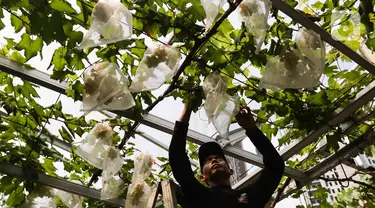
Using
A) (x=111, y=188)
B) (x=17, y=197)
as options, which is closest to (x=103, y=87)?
(x=111, y=188)

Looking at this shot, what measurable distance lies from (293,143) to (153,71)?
3.49 feet

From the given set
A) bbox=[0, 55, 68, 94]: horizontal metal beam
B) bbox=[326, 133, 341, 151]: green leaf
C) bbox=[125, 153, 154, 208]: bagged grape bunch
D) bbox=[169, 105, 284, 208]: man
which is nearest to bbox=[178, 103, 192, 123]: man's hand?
bbox=[169, 105, 284, 208]: man

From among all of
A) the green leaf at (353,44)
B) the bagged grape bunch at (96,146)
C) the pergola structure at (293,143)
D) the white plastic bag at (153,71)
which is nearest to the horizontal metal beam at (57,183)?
the pergola structure at (293,143)

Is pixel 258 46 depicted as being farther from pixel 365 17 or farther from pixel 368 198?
pixel 368 198

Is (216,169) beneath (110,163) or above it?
beneath

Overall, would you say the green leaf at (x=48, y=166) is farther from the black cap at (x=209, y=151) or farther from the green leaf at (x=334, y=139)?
the green leaf at (x=334, y=139)

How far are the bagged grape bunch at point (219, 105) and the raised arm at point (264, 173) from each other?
0.08 meters

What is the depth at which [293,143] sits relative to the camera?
6.16 feet

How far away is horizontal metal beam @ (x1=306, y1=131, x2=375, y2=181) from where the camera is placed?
6.19 ft

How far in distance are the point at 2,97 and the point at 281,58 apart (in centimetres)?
133

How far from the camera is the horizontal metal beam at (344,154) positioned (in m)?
1.89

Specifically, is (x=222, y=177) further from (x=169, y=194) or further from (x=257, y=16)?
(x=257, y=16)

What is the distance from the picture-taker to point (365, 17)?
1.05m

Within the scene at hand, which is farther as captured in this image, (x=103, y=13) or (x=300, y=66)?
(x=300, y=66)
